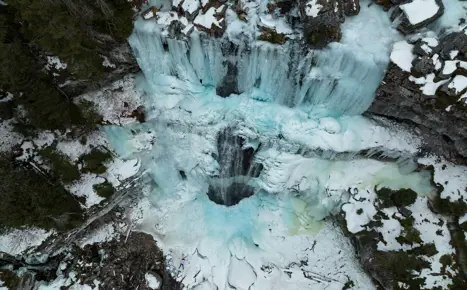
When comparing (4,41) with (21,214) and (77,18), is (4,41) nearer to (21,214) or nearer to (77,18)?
(77,18)

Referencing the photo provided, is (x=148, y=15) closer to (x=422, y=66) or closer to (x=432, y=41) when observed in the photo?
(x=422, y=66)

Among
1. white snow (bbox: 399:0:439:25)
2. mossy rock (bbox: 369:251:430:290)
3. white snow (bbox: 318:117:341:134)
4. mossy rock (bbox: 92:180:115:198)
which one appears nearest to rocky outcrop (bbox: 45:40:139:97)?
mossy rock (bbox: 92:180:115:198)

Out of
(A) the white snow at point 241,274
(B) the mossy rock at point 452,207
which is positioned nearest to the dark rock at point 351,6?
(B) the mossy rock at point 452,207

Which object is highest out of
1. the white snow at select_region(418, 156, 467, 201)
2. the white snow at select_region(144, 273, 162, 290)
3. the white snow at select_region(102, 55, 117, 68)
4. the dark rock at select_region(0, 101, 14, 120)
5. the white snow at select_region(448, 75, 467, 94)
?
the white snow at select_region(448, 75, 467, 94)

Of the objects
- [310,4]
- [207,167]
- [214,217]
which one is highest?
[310,4]

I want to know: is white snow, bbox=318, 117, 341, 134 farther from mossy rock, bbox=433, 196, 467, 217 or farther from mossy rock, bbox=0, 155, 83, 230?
mossy rock, bbox=0, 155, 83, 230

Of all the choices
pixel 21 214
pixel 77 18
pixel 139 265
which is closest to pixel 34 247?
pixel 21 214
